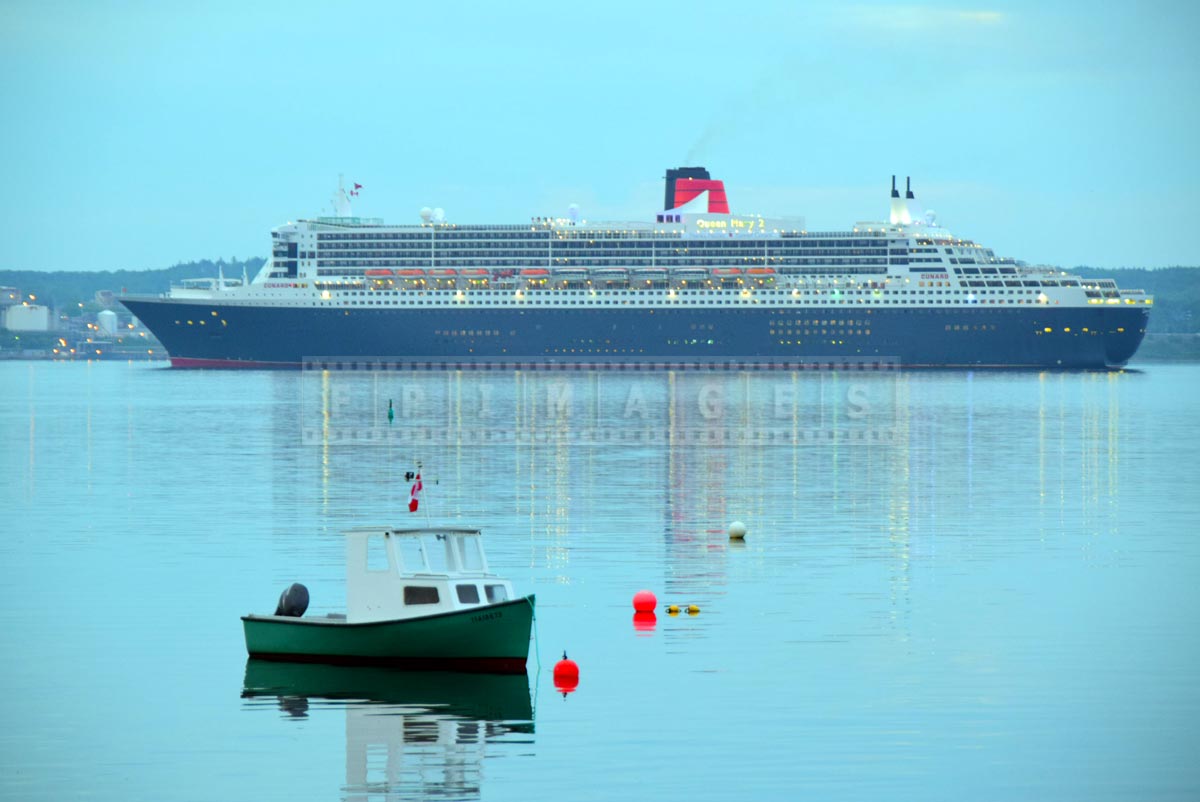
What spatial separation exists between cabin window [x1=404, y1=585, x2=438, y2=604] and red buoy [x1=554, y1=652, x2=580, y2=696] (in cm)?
167

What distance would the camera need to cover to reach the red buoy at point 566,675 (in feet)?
61.3

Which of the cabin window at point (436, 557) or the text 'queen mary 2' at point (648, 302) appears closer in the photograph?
the cabin window at point (436, 557)

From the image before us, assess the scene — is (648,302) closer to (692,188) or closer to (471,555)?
(692,188)

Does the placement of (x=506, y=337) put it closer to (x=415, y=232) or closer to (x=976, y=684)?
(x=415, y=232)

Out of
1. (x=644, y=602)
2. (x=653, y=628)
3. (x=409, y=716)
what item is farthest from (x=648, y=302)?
(x=409, y=716)

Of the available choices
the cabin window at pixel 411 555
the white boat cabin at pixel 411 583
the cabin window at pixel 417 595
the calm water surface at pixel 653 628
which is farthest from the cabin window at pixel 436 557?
the cabin window at pixel 417 595

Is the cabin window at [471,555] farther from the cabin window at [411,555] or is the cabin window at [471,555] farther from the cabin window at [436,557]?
the cabin window at [411,555]

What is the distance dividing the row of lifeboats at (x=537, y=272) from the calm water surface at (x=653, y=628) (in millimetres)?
79579

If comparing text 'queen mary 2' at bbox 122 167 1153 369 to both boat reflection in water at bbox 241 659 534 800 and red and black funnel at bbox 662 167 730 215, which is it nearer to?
red and black funnel at bbox 662 167 730 215

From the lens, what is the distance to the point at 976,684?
18.5 metres

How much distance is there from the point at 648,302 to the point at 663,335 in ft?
9.02

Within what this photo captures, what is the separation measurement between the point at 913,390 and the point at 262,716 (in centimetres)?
8162

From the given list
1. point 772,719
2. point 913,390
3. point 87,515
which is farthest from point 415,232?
point 772,719

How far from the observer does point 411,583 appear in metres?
19.6
